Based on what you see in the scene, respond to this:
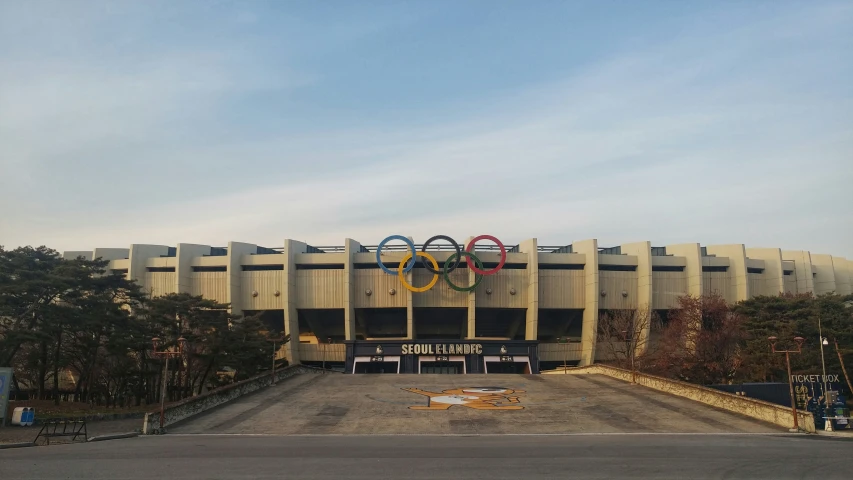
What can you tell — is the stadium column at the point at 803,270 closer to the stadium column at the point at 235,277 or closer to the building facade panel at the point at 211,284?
the stadium column at the point at 235,277

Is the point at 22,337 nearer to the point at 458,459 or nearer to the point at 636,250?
the point at 458,459

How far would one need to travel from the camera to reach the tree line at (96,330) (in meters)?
39.5

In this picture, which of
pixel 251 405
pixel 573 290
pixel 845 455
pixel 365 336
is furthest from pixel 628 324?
pixel 845 455

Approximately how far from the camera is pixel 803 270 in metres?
87.9

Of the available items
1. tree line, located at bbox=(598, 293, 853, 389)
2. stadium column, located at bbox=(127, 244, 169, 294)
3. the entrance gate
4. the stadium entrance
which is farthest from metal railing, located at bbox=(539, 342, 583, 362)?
stadium column, located at bbox=(127, 244, 169, 294)

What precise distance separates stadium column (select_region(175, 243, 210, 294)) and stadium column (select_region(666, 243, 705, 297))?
64759 mm

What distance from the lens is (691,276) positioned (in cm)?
8206

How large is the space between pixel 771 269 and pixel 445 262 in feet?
148

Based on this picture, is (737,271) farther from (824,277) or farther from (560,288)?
(560,288)

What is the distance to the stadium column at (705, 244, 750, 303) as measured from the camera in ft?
270

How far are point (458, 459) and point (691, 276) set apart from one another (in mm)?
71248

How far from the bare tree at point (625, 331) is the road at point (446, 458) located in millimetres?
43611

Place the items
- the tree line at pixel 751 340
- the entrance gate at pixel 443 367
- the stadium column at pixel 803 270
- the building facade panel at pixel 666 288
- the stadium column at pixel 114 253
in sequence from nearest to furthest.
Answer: the tree line at pixel 751 340 < the entrance gate at pixel 443 367 < the building facade panel at pixel 666 288 < the stadium column at pixel 114 253 < the stadium column at pixel 803 270

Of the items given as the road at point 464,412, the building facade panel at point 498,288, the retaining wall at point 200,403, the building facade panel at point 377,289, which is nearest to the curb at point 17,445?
the retaining wall at point 200,403
